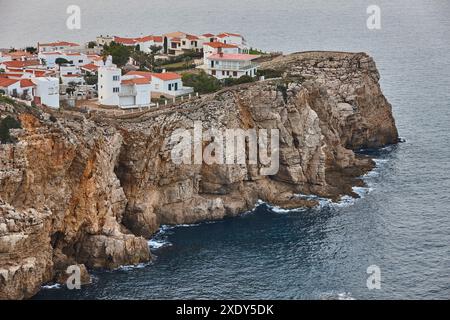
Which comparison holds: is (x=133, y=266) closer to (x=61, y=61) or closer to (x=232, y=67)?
(x=232, y=67)

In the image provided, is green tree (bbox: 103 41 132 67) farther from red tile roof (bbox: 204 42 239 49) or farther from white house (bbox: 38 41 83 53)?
red tile roof (bbox: 204 42 239 49)

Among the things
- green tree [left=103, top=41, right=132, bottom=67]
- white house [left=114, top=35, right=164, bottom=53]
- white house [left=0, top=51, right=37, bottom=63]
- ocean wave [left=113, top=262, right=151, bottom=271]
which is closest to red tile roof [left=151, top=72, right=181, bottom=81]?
green tree [left=103, top=41, right=132, bottom=67]

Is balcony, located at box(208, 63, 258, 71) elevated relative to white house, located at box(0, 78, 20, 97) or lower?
elevated

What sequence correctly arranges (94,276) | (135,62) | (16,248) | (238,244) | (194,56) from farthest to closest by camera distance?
(194,56) → (135,62) → (238,244) → (94,276) → (16,248)

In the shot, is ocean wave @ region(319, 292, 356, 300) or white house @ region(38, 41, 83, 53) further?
white house @ region(38, 41, 83, 53)

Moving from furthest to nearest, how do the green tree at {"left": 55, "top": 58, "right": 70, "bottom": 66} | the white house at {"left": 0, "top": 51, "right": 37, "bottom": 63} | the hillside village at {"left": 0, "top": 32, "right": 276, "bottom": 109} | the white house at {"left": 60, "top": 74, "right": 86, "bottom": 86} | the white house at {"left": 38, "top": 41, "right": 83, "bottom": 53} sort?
the white house at {"left": 38, "top": 41, "right": 83, "bottom": 53}, the green tree at {"left": 55, "top": 58, "right": 70, "bottom": 66}, the white house at {"left": 0, "top": 51, "right": 37, "bottom": 63}, the white house at {"left": 60, "top": 74, "right": 86, "bottom": 86}, the hillside village at {"left": 0, "top": 32, "right": 276, "bottom": 109}
